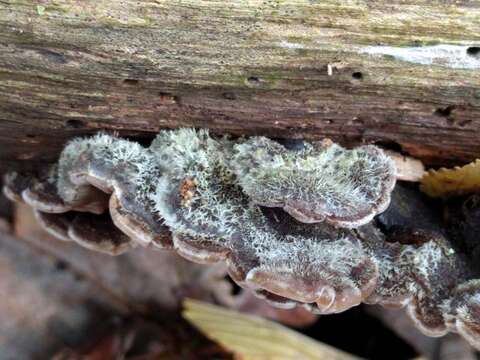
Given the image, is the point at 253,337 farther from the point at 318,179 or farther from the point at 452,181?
the point at 318,179

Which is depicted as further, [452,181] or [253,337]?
[253,337]

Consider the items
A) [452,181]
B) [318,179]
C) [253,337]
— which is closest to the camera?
[318,179]

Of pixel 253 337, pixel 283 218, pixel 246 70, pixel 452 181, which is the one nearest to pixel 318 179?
pixel 283 218

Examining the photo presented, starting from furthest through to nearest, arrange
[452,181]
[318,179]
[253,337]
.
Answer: [253,337] < [452,181] < [318,179]

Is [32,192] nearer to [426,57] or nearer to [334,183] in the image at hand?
[334,183]

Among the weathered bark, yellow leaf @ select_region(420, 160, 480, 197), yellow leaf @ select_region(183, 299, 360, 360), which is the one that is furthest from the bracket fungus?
yellow leaf @ select_region(183, 299, 360, 360)

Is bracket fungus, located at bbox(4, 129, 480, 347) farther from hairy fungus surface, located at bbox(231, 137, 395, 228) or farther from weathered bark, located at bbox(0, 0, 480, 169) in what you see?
weathered bark, located at bbox(0, 0, 480, 169)

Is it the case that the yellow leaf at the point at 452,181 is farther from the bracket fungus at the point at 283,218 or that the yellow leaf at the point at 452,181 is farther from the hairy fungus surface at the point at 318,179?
the hairy fungus surface at the point at 318,179
